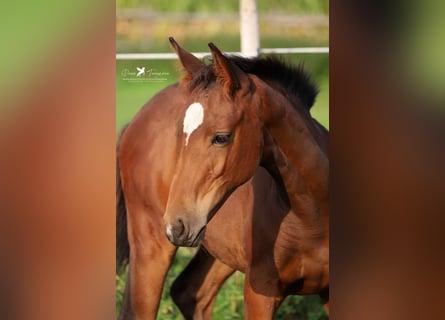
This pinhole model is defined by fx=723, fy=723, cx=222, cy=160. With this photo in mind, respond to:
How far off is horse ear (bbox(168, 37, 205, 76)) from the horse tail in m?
0.64

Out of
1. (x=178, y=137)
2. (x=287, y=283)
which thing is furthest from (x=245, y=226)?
(x=178, y=137)

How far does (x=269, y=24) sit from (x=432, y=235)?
1.37 metres

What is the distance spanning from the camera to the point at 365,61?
3689 mm

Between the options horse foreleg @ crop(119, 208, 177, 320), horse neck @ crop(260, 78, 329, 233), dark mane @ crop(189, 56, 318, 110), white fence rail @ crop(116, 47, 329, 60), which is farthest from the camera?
horse foreleg @ crop(119, 208, 177, 320)

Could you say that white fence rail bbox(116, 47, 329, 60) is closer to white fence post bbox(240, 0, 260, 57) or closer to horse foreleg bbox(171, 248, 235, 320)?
white fence post bbox(240, 0, 260, 57)

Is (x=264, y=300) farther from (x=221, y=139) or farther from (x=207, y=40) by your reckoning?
(x=207, y=40)

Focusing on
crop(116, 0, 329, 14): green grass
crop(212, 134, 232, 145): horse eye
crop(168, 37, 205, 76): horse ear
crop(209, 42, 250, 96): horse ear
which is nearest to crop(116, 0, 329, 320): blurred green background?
crop(116, 0, 329, 14): green grass

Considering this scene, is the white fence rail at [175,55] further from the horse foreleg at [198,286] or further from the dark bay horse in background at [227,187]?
the horse foreleg at [198,286]

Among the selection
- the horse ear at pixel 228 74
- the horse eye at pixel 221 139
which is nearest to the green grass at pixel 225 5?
the horse ear at pixel 228 74

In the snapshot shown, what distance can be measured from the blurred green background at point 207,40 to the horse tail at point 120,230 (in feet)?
0.31

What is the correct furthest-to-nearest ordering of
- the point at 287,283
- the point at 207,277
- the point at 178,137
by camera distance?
the point at 207,277 → the point at 287,283 → the point at 178,137

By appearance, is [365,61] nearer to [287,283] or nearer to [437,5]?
[437,5]

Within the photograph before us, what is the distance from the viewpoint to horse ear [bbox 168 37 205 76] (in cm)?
352

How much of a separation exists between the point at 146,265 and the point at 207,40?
4.01 feet
